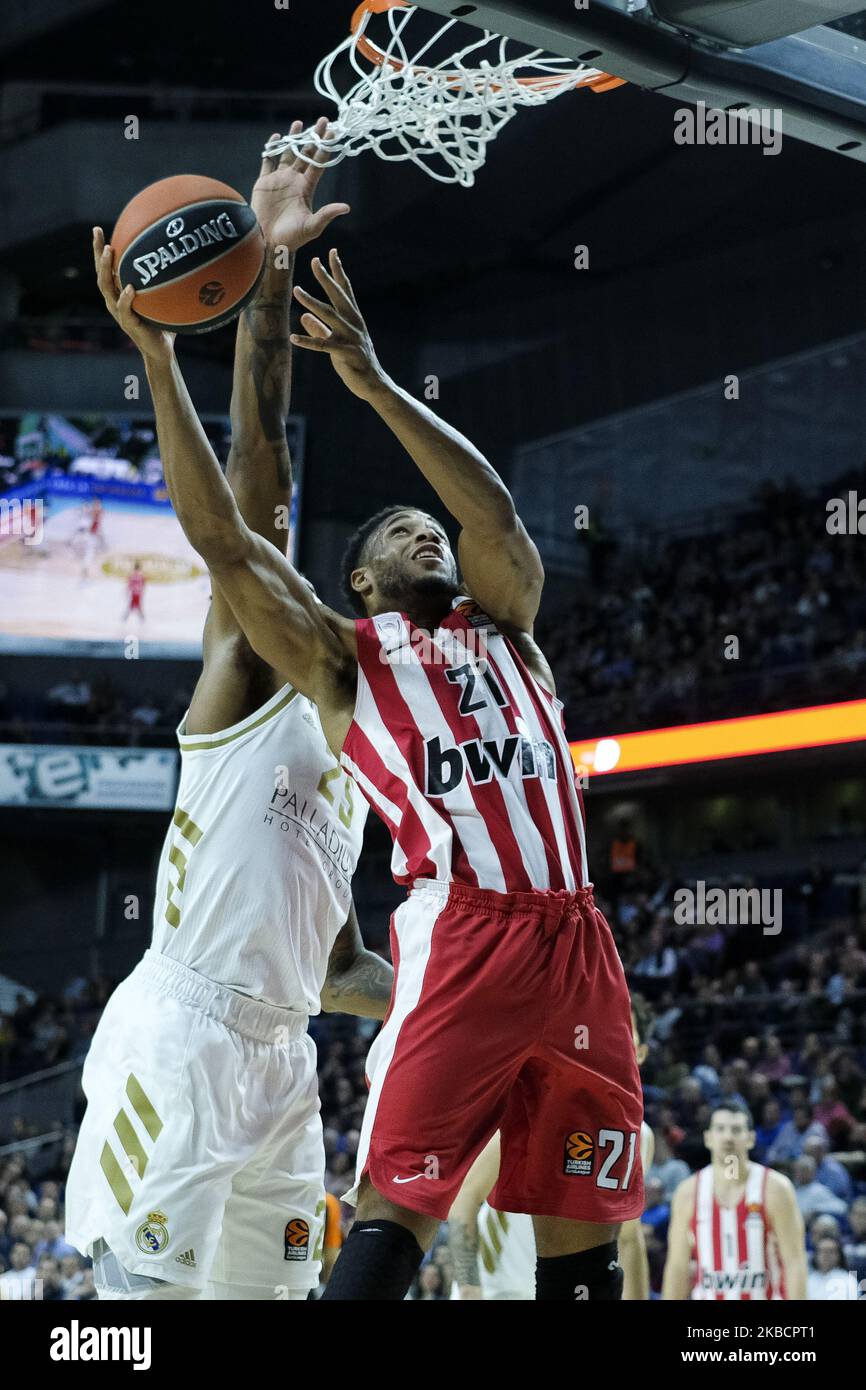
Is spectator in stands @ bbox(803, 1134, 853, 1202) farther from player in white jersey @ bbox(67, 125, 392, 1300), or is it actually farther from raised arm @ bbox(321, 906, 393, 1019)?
player in white jersey @ bbox(67, 125, 392, 1300)

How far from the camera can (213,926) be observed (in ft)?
11.0

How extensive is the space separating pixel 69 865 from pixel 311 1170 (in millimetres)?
18683

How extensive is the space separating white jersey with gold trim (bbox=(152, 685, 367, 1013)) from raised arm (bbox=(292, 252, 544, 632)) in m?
0.55

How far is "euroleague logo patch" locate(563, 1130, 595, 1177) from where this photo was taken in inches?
117

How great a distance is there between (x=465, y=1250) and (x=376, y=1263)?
259 cm

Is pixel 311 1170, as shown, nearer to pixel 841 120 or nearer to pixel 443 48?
pixel 841 120

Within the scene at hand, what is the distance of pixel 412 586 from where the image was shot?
3398 mm

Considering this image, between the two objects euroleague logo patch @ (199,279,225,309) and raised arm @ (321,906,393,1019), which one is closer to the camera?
euroleague logo patch @ (199,279,225,309)

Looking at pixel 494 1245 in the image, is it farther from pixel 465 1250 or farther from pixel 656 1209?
Result: pixel 656 1209

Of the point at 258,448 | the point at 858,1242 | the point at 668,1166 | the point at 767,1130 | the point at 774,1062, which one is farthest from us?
the point at 774,1062

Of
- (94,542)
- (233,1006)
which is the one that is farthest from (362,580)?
(94,542)

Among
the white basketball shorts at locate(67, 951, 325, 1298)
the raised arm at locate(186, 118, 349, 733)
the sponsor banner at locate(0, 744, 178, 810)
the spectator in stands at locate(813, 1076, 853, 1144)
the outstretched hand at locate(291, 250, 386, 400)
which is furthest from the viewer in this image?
the sponsor banner at locate(0, 744, 178, 810)

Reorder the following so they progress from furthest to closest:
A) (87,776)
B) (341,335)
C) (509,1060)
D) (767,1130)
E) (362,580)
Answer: (87,776) → (767,1130) → (362,580) → (341,335) → (509,1060)

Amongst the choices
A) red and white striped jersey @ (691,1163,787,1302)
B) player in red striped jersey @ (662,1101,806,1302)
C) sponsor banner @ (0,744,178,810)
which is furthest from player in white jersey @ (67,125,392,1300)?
sponsor banner @ (0,744,178,810)
